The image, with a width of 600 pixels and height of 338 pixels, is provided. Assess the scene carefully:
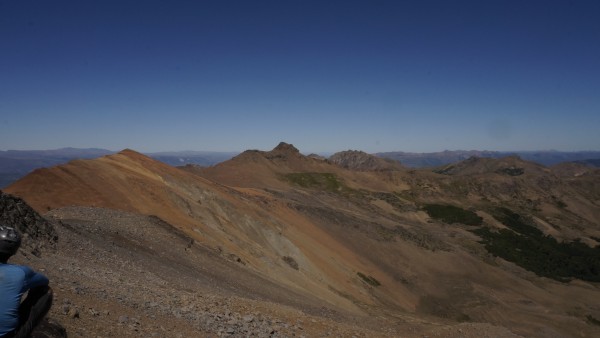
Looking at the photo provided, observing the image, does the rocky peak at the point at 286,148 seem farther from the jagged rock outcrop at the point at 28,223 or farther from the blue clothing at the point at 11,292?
the blue clothing at the point at 11,292

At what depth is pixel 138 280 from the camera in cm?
1845

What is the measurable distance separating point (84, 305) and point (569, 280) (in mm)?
85451

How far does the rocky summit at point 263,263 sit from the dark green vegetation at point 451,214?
781mm

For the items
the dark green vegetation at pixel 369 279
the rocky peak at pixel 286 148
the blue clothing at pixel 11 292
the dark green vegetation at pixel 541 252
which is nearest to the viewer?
the blue clothing at pixel 11 292

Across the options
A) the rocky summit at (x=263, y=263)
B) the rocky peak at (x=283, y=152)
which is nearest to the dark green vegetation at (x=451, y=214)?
the rocky summit at (x=263, y=263)

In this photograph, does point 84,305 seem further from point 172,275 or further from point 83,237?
point 83,237

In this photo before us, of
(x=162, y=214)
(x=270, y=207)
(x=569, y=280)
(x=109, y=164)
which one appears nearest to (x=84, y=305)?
(x=162, y=214)

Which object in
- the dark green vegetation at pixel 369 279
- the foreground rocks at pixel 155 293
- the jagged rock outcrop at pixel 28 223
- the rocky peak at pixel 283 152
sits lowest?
the dark green vegetation at pixel 369 279

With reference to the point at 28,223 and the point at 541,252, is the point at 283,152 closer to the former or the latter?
the point at 541,252

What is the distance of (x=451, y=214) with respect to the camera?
113 m

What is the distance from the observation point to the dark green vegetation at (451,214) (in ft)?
356

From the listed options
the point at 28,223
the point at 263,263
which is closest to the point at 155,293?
the point at 28,223

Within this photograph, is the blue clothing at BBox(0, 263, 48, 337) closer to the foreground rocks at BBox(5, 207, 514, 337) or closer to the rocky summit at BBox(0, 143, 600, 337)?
the foreground rocks at BBox(5, 207, 514, 337)

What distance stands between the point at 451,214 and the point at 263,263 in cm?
8800
